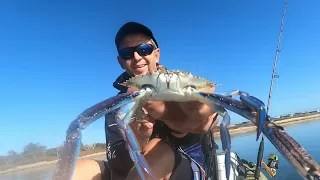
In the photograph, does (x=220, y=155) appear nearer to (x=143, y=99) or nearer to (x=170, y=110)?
(x=170, y=110)

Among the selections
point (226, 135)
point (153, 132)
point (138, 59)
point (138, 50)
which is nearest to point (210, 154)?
point (153, 132)

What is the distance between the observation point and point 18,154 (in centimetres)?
5319

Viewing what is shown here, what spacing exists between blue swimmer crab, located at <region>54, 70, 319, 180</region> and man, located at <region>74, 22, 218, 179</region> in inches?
8.9

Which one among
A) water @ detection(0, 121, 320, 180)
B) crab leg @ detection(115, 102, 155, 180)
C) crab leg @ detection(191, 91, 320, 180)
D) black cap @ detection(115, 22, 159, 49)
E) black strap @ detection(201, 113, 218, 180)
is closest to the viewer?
crab leg @ detection(191, 91, 320, 180)

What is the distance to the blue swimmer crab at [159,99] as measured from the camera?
2.55 metres

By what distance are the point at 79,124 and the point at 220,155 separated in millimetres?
2938

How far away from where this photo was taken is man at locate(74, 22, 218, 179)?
355 cm

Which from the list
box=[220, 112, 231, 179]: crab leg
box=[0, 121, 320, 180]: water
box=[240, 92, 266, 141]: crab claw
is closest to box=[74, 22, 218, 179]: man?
box=[220, 112, 231, 179]: crab leg

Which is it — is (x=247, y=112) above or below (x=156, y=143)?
above

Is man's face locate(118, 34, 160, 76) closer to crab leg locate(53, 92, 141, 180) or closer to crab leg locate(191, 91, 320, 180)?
crab leg locate(53, 92, 141, 180)

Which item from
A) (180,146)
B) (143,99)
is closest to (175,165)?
(180,146)

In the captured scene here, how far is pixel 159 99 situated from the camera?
3.17 m

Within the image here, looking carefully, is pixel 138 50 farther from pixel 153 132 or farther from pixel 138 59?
pixel 153 132

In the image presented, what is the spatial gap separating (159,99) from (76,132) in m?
0.91
